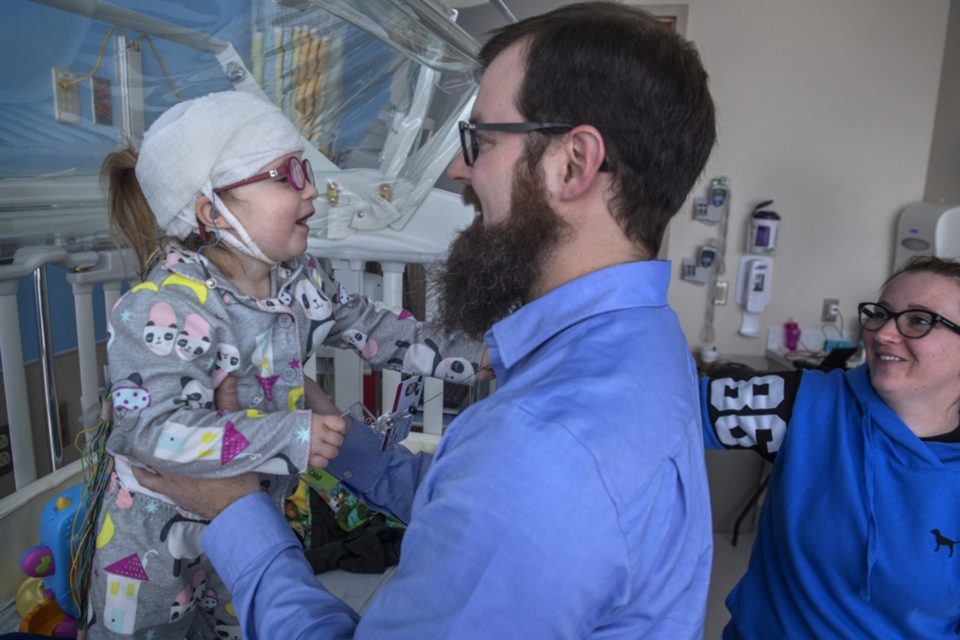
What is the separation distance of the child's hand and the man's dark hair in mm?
538

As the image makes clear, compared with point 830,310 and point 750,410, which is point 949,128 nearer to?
point 830,310

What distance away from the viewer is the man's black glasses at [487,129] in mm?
803

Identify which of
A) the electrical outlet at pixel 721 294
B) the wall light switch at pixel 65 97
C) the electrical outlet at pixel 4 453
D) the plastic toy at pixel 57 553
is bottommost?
the electrical outlet at pixel 4 453

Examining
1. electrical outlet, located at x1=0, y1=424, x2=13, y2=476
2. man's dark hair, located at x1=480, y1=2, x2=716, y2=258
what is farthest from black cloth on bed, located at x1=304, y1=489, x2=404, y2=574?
man's dark hair, located at x1=480, y1=2, x2=716, y2=258

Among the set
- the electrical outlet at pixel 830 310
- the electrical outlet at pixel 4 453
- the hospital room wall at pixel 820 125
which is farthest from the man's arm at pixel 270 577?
the electrical outlet at pixel 830 310

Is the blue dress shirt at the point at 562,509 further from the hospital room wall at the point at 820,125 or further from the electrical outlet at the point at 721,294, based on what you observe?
the electrical outlet at the point at 721,294

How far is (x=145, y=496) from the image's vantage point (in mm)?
1105

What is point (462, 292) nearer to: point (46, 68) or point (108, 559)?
point (108, 559)

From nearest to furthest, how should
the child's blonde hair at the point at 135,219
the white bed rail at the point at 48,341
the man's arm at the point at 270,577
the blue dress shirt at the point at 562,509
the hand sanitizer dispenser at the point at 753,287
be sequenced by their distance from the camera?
the blue dress shirt at the point at 562,509 → the man's arm at the point at 270,577 → the child's blonde hair at the point at 135,219 → the white bed rail at the point at 48,341 → the hand sanitizer dispenser at the point at 753,287

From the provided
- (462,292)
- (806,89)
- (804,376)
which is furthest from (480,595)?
(806,89)

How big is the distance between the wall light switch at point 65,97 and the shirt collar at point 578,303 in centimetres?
111

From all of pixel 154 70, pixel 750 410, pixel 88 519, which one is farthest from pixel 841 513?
pixel 154 70

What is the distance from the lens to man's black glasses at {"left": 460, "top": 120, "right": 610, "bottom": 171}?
80 centimetres

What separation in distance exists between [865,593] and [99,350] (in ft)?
9.10
